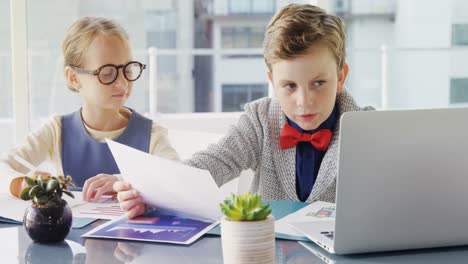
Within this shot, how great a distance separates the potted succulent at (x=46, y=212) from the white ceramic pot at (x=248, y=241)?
0.40m

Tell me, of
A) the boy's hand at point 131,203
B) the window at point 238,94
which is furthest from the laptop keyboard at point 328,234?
the window at point 238,94

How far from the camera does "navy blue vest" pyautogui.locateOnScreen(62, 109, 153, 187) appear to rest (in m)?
2.12

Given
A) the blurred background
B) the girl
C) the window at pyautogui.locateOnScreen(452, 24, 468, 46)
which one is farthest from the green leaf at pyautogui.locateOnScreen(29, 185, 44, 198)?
the window at pyautogui.locateOnScreen(452, 24, 468, 46)

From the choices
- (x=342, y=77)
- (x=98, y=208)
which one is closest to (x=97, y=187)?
(x=98, y=208)

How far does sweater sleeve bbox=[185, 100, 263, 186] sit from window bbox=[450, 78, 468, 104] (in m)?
5.60

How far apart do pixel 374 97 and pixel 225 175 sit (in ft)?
17.4

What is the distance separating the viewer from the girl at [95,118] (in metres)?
2.06

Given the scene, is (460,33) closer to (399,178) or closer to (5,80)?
(5,80)

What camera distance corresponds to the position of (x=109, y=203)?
1.59 metres

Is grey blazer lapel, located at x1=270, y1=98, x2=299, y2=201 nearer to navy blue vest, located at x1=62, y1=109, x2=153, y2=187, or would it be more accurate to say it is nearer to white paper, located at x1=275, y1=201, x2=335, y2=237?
white paper, located at x1=275, y1=201, x2=335, y2=237

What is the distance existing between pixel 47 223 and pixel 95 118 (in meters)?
0.96

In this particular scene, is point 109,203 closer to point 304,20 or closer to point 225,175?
point 225,175

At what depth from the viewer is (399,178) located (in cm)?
109

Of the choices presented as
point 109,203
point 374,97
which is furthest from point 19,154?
point 374,97
